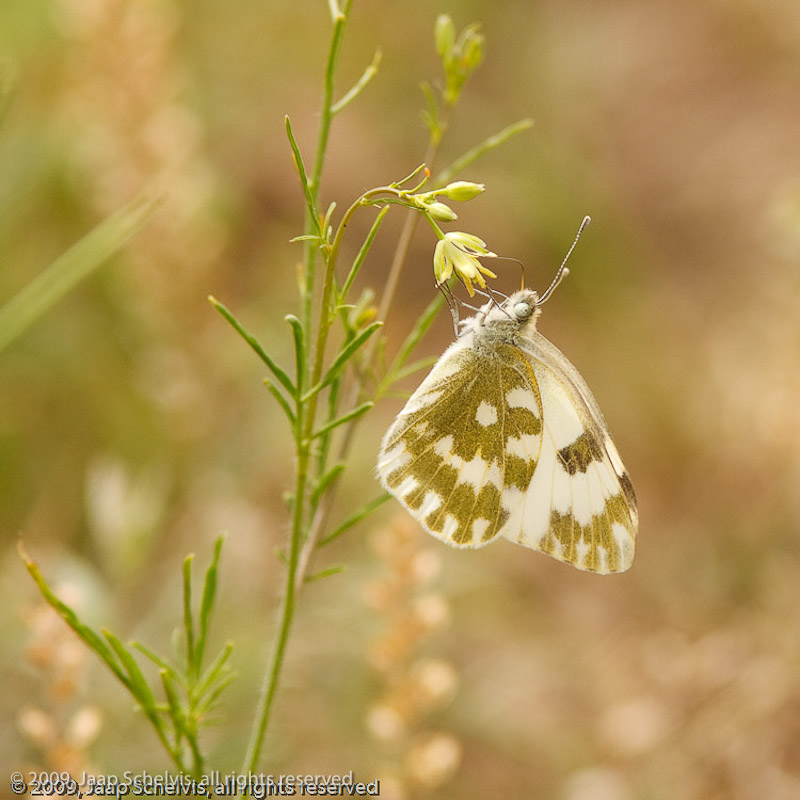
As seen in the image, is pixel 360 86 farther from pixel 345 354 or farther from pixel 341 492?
pixel 341 492

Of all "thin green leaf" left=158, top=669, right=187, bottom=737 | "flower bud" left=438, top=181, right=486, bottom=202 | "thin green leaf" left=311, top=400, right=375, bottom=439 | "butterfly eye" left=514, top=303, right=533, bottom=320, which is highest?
"butterfly eye" left=514, top=303, right=533, bottom=320

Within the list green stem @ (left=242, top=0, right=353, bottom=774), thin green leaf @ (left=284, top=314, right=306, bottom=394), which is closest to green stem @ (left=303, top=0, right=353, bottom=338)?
green stem @ (left=242, top=0, right=353, bottom=774)

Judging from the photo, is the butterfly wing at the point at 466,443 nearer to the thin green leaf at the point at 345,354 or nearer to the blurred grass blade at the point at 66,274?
the thin green leaf at the point at 345,354

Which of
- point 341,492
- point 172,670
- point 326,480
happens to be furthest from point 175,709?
point 341,492

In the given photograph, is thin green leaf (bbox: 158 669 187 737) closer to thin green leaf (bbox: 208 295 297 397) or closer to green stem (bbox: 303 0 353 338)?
thin green leaf (bbox: 208 295 297 397)

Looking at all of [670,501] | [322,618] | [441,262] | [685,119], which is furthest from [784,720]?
[685,119]

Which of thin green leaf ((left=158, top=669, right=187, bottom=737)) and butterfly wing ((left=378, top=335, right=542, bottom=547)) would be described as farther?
butterfly wing ((left=378, top=335, right=542, bottom=547))
